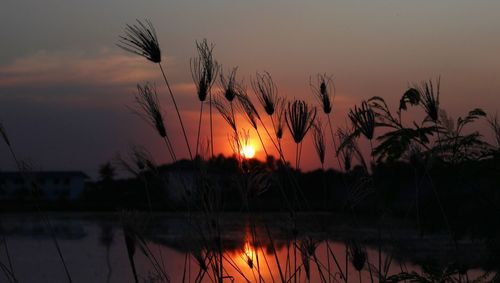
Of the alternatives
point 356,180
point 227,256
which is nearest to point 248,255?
point 356,180

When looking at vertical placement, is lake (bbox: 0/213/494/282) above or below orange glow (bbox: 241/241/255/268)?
below

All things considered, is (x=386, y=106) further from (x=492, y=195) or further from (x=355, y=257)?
(x=355, y=257)

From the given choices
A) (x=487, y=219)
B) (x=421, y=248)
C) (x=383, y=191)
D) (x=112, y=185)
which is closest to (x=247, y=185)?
(x=383, y=191)

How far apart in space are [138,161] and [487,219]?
1674mm

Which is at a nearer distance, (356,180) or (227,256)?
(356,180)

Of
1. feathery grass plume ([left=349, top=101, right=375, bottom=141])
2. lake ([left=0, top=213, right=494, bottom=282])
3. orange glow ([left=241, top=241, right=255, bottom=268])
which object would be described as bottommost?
lake ([left=0, top=213, right=494, bottom=282])

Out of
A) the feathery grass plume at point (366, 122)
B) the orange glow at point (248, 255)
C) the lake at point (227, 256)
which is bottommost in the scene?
the lake at point (227, 256)

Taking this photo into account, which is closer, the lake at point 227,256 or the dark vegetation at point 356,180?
the dark vegetation at point 356,180

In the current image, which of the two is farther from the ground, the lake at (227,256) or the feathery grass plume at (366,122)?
the feathery grass plume at (366,122)

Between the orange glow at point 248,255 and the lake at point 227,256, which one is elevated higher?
the orange glow at point 248,255

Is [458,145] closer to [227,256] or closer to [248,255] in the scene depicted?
[248,255]

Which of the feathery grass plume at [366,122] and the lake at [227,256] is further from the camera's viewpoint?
the lake at [227,256]

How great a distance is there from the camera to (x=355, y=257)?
3.14 m

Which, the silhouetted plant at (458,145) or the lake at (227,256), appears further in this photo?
the lake at (227,256)
